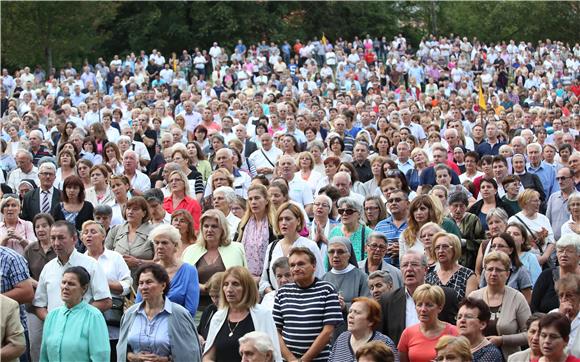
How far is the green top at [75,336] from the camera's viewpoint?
28.4 ft

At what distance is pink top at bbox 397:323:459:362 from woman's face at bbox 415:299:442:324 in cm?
12

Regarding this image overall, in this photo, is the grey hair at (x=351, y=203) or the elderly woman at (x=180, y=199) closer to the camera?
the grey hair at (x=351, y=203)

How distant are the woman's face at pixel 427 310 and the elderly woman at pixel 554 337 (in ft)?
2.78

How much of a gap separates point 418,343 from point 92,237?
3.11m

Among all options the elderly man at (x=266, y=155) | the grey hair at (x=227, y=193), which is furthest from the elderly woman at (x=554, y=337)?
the elderly man at (x=266, y=155)

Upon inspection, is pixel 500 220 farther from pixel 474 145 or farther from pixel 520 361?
pixel 474 145

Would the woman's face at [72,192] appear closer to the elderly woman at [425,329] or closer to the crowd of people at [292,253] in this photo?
the crowd of people at [292,253]

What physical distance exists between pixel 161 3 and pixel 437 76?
1723 centimetres

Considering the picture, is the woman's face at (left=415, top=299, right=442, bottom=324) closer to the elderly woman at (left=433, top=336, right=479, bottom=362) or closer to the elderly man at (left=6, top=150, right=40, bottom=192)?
the elderly woman at (left=433, top=336, right=479, bottom=362)

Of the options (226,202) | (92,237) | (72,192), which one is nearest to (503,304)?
(92,237)

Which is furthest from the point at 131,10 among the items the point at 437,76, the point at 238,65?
the point at 437,76

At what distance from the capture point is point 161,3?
56.2 meters

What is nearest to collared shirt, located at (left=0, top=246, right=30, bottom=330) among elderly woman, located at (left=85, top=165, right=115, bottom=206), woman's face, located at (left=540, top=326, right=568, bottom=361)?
woman's face, located at (left=540, top=326, right=568, bottom=361)

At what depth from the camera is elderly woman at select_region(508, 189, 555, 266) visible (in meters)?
12.2
